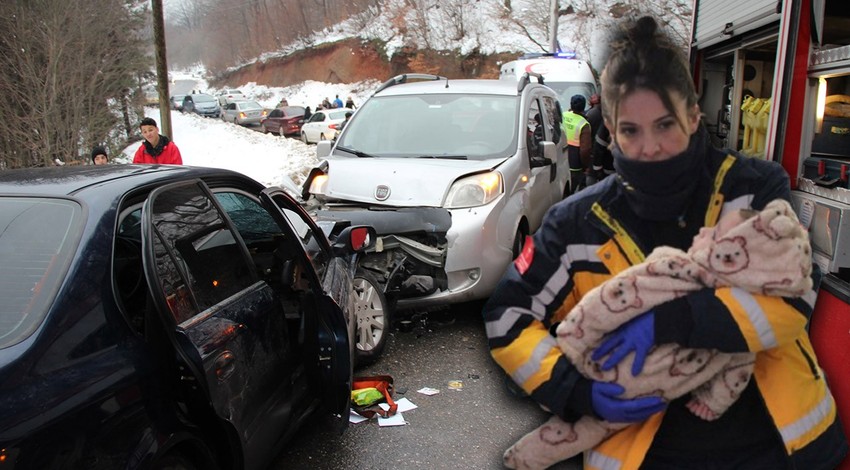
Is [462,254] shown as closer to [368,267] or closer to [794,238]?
[368,267]

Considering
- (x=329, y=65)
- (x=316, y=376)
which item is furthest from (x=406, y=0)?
(x=316, y=376)

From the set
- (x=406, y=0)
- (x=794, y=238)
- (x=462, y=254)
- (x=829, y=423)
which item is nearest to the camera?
(x=794, y=238)

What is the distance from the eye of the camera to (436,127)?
6.06 m

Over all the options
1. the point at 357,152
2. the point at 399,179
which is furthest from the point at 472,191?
the point at 357,152

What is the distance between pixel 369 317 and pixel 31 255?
2770mm

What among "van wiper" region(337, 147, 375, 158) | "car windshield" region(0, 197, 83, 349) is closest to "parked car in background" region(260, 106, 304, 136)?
"van wiper" region(337, 147, 375, 158)

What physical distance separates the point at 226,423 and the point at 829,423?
1.98 meters

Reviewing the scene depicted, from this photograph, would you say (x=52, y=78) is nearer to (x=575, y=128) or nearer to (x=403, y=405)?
(x=575, y=128)

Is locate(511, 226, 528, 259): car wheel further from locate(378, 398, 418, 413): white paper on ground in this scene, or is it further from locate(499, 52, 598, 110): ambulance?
locate(499, 52, 598, 110): ambulance

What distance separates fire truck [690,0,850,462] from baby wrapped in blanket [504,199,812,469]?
2.33 ft

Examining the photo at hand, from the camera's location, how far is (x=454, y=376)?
4.48 m

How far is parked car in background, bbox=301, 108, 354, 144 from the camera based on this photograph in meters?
25.1

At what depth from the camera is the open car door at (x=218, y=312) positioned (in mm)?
2277

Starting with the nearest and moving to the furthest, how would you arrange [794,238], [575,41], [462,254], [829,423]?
[794,238]
[829,423]
[462,254]
[575,41]
